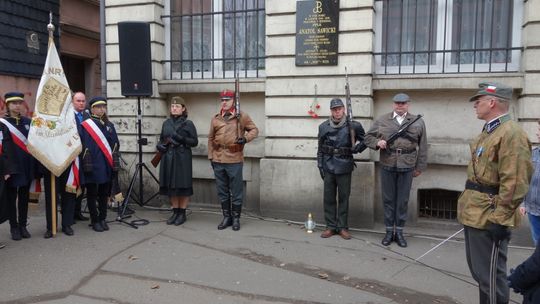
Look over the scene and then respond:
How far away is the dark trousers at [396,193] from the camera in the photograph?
6273mm

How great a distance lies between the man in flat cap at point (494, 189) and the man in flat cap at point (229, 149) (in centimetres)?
367

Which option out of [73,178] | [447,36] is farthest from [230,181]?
[447,36]

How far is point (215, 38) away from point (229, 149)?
270 cm

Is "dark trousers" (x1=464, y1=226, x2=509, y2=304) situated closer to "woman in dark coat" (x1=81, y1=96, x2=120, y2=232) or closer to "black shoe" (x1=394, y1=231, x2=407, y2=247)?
"black shoe" (x1=394, y1=231, x2=407, y2=247)

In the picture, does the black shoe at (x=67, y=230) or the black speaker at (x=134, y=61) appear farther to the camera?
the black speaker at (x=134, y=61)

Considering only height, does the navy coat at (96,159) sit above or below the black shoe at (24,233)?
above

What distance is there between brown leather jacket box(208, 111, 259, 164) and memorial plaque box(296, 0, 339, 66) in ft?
4.73

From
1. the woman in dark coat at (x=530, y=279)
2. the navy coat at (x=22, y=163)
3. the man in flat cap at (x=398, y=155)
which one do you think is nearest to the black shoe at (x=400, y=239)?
the man in flat cap at (x=398, y=155)

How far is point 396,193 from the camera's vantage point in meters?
6.38

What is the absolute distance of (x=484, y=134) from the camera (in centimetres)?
389

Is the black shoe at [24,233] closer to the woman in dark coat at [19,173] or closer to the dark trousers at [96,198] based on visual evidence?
the woman in dark coat at [19,173]

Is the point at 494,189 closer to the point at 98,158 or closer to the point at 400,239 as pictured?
the point at 400,239

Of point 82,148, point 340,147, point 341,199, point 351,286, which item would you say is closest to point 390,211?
point 341,199

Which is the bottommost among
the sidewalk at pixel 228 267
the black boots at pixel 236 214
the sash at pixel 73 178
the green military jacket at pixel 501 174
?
the sidewalk at pixel 228 267
